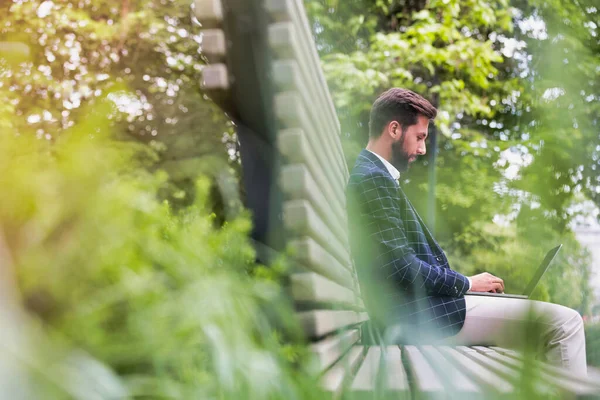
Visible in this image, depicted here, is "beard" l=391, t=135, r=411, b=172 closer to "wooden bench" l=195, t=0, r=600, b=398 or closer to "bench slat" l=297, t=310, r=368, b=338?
"wooden bench" l=195, t=0, r=600, b=398

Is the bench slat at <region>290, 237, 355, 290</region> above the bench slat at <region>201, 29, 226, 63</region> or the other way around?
the other way around

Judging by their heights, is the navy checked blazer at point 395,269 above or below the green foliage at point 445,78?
above

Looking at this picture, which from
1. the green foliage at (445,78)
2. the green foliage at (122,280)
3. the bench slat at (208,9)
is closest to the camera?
the green foliage at (122,280)

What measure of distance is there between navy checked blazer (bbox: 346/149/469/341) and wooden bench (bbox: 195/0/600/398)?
0.10m

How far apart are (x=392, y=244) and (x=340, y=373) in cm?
79

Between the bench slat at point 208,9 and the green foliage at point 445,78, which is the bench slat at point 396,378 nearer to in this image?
the bench slat at point 208,9

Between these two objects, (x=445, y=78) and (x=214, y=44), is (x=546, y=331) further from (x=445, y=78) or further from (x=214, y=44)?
(x=445, y=78)

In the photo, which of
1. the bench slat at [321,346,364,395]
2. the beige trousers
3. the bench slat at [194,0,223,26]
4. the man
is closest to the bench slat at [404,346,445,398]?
the bench slat at [321,346,364,395]

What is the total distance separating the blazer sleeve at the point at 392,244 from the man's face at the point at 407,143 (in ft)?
1.13

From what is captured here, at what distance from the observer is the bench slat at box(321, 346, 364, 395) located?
74cm

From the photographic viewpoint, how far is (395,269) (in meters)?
1.72

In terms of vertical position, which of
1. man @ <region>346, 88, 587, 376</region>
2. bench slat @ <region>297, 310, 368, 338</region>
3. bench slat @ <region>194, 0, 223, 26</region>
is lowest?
man @ <region>346, 88, 587, 376</region>

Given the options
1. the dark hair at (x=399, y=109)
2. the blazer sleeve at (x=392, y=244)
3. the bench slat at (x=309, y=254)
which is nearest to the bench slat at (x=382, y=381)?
the bench slat at (x=309, y=254)

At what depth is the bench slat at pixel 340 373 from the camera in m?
0.74
